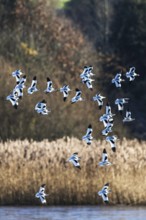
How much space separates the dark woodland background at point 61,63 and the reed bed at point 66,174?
236 inches

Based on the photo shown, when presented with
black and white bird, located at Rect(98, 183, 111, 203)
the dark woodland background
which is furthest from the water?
the dark woodland background

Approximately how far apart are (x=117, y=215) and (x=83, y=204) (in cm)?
177

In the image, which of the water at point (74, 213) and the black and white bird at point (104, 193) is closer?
the black and white bird at point (104, 193)

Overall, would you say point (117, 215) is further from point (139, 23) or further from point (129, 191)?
point (139, 23)

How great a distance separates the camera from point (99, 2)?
74.5m

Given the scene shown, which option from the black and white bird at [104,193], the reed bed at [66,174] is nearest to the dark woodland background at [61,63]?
the reed bed at [66,174]

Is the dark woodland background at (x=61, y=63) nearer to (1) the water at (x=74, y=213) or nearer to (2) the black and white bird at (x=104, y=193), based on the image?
(1) the water at (x=74, y=213)

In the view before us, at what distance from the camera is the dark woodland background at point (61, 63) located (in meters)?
36.5

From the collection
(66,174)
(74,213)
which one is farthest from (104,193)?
(66,174)

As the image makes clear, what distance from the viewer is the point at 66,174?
94.7 ft

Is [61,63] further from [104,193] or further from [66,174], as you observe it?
[104,193]

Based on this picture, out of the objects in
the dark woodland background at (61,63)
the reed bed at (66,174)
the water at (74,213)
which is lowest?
the water at (74,213)

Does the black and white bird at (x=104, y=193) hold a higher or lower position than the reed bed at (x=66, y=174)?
lower

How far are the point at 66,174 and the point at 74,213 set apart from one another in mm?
2120
